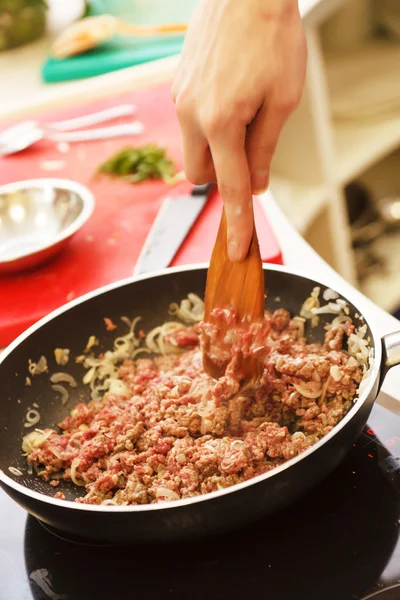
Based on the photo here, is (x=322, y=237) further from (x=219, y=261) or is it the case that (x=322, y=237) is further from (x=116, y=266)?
(x=219, y=261)

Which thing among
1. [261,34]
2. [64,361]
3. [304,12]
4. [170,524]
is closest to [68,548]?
[170,524]

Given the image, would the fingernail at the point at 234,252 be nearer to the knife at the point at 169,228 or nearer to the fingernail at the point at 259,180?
the fingernail at the point at 259,180

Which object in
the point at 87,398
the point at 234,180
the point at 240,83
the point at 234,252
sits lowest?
the point at 87,398

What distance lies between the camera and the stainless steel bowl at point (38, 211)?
1.56m

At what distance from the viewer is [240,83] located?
2.79 ft

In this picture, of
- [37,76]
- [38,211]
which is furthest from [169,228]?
[37,76]

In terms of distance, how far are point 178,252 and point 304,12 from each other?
3.28 ft

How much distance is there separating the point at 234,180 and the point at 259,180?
69 mm

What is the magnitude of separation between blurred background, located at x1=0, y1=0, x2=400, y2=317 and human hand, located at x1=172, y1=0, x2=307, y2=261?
1304 mm

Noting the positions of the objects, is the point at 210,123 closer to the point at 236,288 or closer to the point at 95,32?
the point at 236,288

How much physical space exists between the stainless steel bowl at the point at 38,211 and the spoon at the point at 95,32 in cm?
114

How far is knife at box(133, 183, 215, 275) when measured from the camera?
1.39m

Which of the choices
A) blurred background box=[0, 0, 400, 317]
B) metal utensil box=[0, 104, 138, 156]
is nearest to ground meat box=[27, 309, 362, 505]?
metal utensil box=[0, 104, 138, 156]

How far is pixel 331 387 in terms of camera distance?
95cm
